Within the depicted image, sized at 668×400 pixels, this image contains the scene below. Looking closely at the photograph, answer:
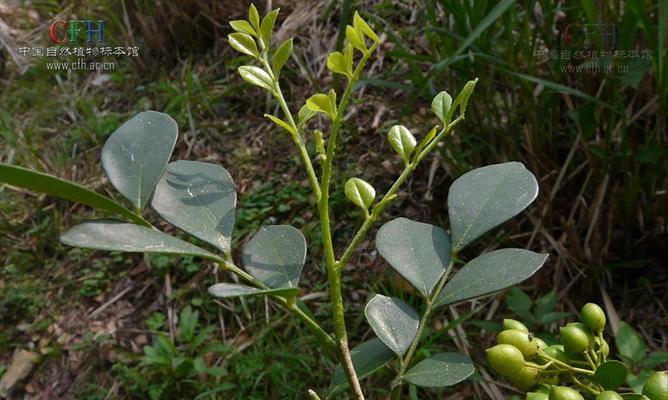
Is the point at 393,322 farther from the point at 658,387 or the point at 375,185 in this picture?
the point at 375,185

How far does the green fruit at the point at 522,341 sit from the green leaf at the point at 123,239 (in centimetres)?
21

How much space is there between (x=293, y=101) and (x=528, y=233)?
0.94 meters

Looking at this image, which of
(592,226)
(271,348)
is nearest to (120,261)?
(271,348)

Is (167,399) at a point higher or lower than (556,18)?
lower

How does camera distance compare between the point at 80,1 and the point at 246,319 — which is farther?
the point at 80,1

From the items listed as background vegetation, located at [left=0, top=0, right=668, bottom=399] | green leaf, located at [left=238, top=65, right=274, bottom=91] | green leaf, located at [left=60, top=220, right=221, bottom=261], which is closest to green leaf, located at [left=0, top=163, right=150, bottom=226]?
green leaf, located at [left=60, top=220, right=221, bottom=261]

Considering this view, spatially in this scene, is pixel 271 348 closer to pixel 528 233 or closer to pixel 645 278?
pixel 528 233

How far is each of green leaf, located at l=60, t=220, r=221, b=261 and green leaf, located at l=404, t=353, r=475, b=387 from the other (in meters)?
0.16

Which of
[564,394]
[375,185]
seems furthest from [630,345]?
[564,394]

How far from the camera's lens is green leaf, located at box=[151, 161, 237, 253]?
0.46 m

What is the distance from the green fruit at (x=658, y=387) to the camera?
391 millimetres

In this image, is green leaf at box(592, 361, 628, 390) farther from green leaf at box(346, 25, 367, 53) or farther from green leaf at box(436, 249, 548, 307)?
green leaf at box(346, 25, 367, 53)

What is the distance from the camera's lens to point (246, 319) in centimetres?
165

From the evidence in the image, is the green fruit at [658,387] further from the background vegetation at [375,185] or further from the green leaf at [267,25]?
the background vegetation at [375,185]
